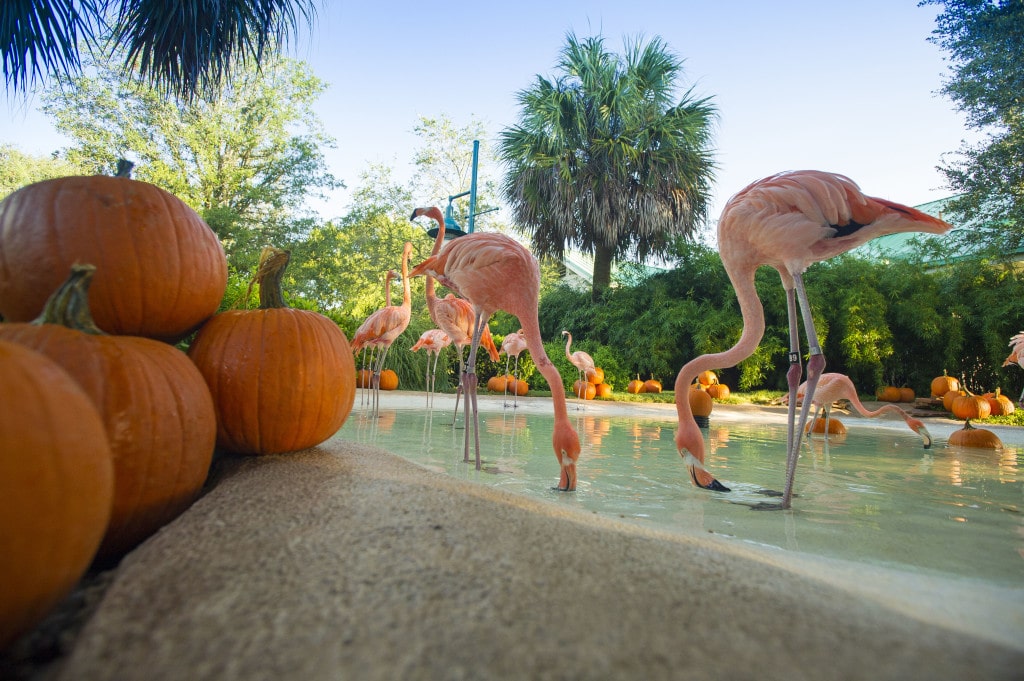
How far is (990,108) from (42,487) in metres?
16.9

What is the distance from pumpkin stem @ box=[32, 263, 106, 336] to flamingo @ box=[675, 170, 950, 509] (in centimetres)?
260

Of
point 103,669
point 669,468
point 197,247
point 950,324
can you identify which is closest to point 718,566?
point 103,669

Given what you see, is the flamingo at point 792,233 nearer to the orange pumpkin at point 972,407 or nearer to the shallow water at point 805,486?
the shallow water at point 805,486

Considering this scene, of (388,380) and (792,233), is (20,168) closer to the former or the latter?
(388,380)

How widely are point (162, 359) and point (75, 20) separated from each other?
189 inches

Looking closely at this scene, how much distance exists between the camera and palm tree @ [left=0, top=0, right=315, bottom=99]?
4.21 metres

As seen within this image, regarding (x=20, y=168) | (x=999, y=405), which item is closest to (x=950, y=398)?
(x=999, y=405)

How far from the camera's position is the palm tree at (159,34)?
4.21m

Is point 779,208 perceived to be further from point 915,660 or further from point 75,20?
point 75,20

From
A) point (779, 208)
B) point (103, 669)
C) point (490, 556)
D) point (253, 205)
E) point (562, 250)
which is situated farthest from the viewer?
point (253, 205)

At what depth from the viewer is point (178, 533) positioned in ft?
3.78

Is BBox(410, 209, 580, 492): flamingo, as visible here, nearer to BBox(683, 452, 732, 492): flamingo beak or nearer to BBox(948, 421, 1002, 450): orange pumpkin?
BBox(683, 452, 732, 492): flamingo beak

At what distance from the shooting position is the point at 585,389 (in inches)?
433

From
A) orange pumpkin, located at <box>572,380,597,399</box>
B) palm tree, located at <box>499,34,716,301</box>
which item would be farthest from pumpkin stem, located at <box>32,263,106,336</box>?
palm tree, located at <box>499,34,716,301</box>
